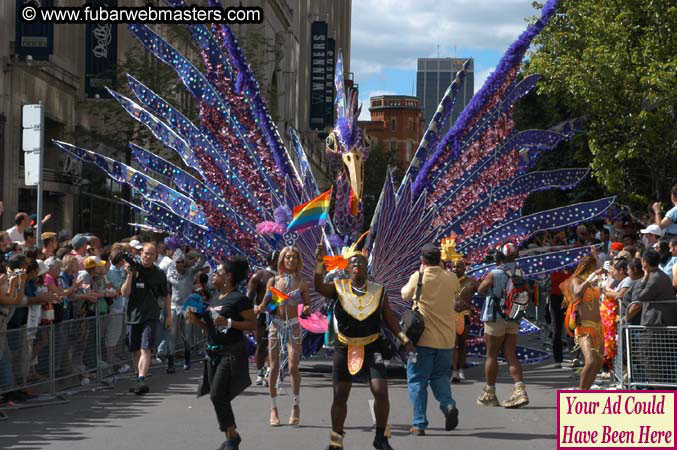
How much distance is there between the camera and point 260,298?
1276cm

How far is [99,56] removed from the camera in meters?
28.5

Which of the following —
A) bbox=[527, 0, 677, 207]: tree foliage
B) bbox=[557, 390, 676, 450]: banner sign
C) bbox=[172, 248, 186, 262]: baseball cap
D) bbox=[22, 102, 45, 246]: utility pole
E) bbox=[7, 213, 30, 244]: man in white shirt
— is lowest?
bbox=[557, 390, 676, 450]: banner sign

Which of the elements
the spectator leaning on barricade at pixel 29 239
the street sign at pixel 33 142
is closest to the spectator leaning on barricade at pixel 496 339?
the spectator leaning on barricade at pixel 29 239

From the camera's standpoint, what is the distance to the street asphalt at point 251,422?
10.3 meters

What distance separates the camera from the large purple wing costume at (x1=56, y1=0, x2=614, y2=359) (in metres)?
16.0

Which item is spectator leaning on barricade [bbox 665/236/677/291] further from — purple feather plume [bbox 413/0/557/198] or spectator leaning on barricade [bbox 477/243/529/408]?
purple feather plume [bbox 413/0/557/198]

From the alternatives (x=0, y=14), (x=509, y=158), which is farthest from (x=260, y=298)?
(x=0, y=14)

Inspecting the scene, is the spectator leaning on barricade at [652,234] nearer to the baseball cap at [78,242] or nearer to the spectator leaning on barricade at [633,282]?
the spectator leaning on barricade at [633,282]

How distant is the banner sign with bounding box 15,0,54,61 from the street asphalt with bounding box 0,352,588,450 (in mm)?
11058

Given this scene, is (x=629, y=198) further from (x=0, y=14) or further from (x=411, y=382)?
(x=411, y=382)

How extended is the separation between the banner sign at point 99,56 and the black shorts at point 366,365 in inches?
763

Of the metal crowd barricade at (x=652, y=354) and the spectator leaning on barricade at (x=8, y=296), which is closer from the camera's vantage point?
the metal crowd barricade at (x=652, y=354)

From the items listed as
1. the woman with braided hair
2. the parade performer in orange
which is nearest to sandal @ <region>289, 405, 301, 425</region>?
the woman with braided hair

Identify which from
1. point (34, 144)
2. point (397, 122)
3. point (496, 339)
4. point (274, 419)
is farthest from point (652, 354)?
point (397, 122)
